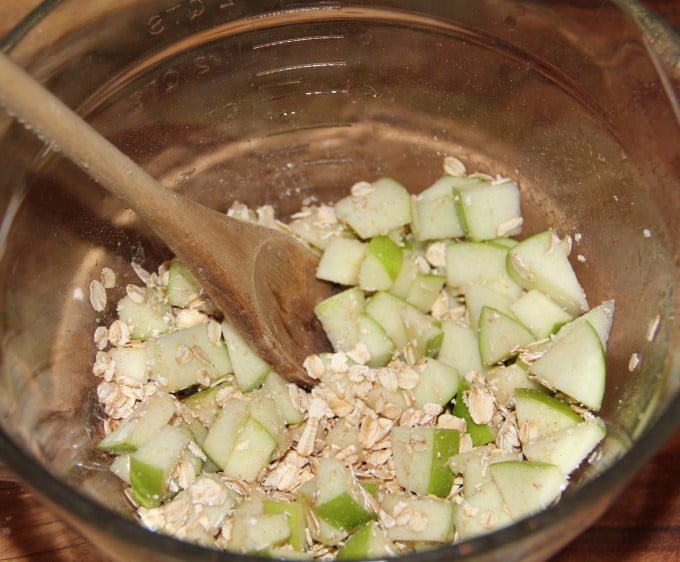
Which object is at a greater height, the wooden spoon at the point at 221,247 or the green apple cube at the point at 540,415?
the wooden spoon at the point at 221,247

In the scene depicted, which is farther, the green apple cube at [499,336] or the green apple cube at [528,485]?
the green apple cube at [499,336]

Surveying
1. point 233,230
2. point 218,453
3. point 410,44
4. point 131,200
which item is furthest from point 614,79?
point 218,453

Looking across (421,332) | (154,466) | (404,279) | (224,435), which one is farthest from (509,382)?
A: (154,466)

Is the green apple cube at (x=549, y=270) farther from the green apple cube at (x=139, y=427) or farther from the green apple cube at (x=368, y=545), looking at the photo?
the green apple cube at (x=139, y=427)

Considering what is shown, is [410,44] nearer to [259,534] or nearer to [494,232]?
[494,232]

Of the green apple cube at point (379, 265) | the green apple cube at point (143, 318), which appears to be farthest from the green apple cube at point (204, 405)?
the green apple cube at point (379, 265)

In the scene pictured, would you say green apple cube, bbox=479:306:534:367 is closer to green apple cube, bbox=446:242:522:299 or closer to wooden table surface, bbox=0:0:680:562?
green apple cube, bbox=446:242:522:299
